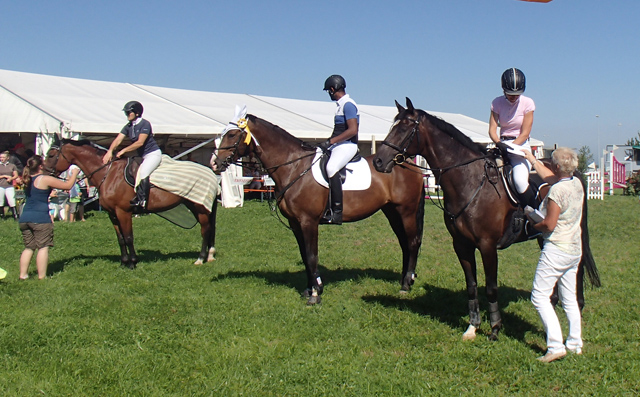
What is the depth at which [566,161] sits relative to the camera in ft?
14.8

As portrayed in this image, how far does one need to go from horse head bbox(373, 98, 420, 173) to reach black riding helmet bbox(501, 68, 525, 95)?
37.7 inches

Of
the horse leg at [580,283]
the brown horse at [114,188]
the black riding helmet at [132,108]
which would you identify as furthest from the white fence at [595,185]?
the black riding helmet at [132,108]

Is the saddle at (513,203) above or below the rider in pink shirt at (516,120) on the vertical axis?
below

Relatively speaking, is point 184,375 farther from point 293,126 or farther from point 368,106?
point 368,106

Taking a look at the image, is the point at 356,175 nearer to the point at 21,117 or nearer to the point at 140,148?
the point at 140,148

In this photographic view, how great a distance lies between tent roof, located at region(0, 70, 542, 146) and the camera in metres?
15.7

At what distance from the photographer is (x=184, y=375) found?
4504mm

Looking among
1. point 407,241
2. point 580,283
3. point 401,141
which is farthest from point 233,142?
point 580,283

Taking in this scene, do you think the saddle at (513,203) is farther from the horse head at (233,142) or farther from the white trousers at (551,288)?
the horse head at (233,142)

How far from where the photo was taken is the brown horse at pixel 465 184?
524cm

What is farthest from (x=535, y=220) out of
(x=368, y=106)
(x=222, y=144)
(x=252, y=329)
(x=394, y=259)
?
(x=368, y=106)

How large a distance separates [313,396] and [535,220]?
2468 mm

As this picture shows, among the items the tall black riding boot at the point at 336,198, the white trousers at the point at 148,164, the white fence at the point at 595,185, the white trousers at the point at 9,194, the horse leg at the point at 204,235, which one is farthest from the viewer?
the white fence at the point at 595,185

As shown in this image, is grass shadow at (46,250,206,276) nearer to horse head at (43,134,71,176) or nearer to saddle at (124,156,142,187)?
saddle at (124,156,142,187)
